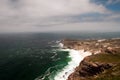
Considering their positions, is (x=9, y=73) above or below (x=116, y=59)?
below

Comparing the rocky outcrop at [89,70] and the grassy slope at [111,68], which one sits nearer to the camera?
the grassy slope at [111,68]

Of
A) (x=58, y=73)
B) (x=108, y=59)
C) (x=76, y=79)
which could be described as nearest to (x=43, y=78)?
(x=58, y=73)

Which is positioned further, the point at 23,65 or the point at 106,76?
the point at 23,65

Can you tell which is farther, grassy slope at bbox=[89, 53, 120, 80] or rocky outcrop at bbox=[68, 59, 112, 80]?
rocky outcrop at bbox=[68, 59, 112, 80]

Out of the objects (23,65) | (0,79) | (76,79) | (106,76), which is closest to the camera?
(106,76)

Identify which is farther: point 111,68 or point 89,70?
point 89,70

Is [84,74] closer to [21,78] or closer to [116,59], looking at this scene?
[116,59]

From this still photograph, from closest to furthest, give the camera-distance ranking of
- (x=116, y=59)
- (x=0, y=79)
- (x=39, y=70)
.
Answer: (x=0, y=79), (x=116, y=59), (x=39, y=70)

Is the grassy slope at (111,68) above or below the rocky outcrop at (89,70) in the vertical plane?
above

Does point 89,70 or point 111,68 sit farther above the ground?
point 111,68

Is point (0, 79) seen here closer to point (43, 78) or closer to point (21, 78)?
point (21, 78)
